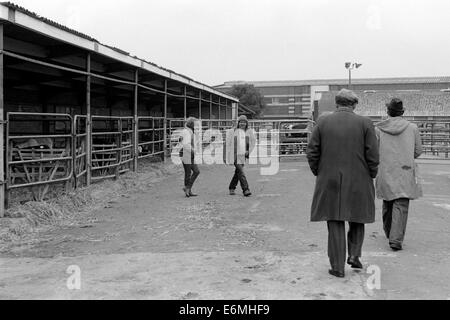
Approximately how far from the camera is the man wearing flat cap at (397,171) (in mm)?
6469

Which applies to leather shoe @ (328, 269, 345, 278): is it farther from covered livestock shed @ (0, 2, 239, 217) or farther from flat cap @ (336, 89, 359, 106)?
covered livestock shed @ (0, 2, 239, 217)

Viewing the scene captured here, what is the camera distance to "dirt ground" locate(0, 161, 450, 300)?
4836 mm

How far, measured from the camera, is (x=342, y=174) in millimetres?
5266

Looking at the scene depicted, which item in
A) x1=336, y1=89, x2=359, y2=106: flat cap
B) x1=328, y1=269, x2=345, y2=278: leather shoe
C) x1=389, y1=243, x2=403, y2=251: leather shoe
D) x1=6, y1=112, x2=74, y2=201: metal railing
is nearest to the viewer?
x1=328, y1=269, x2=345, y2=278: leather shoe

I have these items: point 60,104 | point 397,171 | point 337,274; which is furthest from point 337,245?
point 60,104

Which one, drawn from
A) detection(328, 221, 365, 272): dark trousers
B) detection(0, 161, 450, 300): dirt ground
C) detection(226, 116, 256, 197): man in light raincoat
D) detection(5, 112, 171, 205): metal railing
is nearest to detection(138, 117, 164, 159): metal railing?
detection(5, 112, 171, 205): metal railing

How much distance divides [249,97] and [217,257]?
74820 millimetres

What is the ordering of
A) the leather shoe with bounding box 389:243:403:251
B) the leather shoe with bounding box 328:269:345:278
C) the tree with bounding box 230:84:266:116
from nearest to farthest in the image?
the leather shoe with bounding box 328:269:345:278
the leather shoe with bounding box 389:243:403:251
the tree with bounding box 230:84:266:116

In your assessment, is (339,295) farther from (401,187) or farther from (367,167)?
(401,187)

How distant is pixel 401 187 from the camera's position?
21.4ft

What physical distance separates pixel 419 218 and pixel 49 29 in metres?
6.89

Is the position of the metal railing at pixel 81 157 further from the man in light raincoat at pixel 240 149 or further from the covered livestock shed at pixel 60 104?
the man in light raincoat at pixel 240 149

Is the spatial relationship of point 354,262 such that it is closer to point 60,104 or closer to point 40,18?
point 40,18

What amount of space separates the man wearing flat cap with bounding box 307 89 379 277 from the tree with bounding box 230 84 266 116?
73.7 meters
